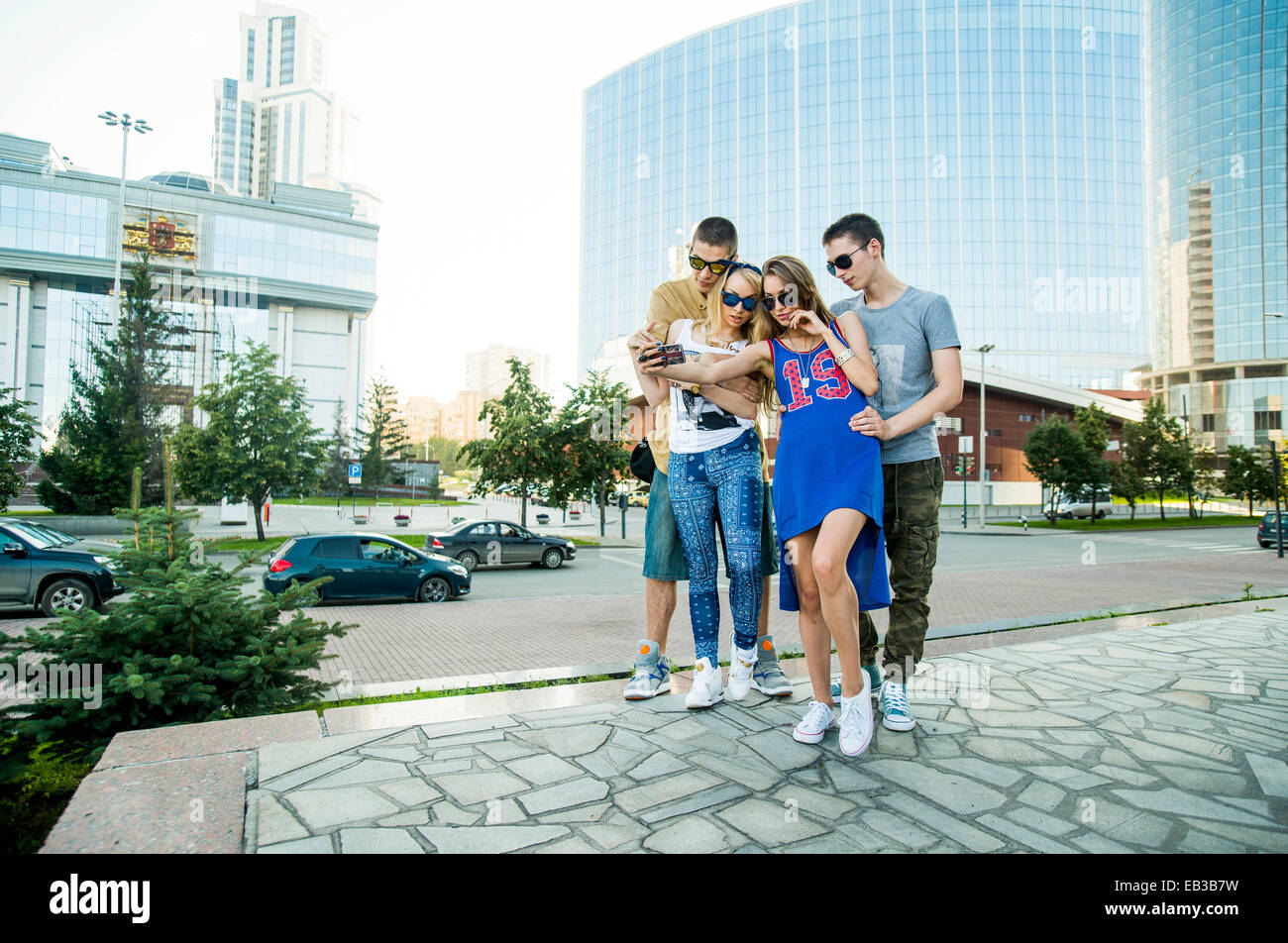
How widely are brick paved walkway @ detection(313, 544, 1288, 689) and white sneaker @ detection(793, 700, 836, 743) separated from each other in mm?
1874

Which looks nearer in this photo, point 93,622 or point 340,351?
point 93,622

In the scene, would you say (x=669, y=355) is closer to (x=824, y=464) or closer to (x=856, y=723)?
(x=824, y=464)

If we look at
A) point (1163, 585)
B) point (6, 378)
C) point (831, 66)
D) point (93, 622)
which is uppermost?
point (831, 66)

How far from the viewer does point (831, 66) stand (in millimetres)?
87875

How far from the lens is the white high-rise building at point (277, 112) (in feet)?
417

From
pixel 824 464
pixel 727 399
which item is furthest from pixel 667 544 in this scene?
Result: pixel 824 464

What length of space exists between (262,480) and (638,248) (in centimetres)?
8361

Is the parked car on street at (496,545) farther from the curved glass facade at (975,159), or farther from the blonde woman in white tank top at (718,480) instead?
the curved glass facade at (975,159)

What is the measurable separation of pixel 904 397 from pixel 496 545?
15313 mm

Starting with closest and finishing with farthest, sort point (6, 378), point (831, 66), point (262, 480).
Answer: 1. point (262, 480)
2. point (6, 378)
3. point (831, 66)

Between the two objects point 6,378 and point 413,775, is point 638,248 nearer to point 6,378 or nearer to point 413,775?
point 6,378

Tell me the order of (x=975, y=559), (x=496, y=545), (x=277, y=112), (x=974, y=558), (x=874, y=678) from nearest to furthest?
(x=874, y=678) < (x=496, y=545) < (x=975, y=559) < (x=974, y=558) < (x=277, y=112)

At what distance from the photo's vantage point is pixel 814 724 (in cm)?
260
